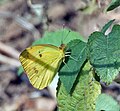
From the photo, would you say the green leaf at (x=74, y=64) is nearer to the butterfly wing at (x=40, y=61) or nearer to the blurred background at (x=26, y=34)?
the butterfly wing at (x=40, y=61)

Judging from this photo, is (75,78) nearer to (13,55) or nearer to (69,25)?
(13,55)

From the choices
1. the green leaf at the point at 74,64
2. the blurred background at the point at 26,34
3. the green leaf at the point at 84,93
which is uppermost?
the green leaf at the point at 74,64

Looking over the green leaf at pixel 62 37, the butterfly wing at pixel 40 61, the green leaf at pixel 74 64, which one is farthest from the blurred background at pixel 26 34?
the green leaf at pixel 74 64

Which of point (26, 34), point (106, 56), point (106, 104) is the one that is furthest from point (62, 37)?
point (26, 34)

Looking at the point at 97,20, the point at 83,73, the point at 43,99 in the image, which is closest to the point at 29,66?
the point at 83,73

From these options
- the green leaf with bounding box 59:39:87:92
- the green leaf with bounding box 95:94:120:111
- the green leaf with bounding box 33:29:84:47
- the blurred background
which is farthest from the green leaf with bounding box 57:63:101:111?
the blurred background

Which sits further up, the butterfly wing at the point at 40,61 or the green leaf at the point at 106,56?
the green leaf at the point at 106,56

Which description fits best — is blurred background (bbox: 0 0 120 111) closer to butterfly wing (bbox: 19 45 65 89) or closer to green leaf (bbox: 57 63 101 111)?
butterfly wing (bbox: 19 45 65 89)
